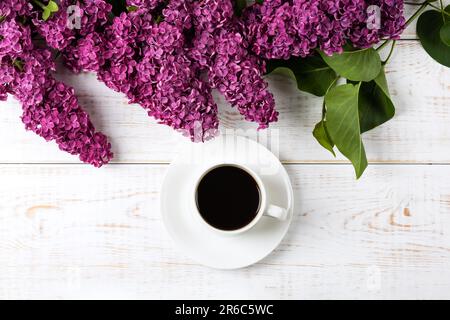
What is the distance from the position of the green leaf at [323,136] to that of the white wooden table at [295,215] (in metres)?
0.05

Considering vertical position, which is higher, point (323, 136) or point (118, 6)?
point (118, 6)

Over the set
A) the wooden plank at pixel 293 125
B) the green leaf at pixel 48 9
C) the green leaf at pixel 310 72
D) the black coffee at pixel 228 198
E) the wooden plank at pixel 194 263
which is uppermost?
the green leaf at pixel 48 9

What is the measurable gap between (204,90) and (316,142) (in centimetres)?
23

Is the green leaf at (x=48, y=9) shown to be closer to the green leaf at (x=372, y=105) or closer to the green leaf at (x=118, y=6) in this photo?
the green leaf at (x=118, y=6)

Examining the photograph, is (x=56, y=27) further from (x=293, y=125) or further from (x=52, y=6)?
(x=293, y=125)

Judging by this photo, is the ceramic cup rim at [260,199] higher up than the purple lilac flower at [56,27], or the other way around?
the purple lilac flower at [56,27]

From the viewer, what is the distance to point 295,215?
0.88 metres

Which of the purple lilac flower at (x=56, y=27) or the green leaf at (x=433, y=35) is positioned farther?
the green leaf at (x=433, y=35)

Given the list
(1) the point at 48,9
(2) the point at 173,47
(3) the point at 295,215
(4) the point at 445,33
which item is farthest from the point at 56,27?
(4) the point at 445,33

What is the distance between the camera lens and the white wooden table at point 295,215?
34.3 inches

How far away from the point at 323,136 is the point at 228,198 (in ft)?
0.60

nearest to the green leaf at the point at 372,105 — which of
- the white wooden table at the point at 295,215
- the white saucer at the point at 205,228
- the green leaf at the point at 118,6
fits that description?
Answer: the white wooden table at the point at 295,215
